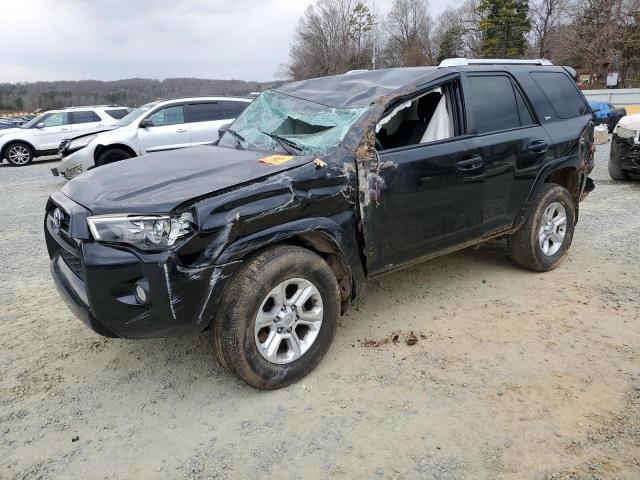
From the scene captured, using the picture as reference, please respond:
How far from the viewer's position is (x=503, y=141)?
3.92 meters

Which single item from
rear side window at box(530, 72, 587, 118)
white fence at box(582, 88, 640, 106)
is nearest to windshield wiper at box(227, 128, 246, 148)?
rear side window at box(530, 72, 587, 118)

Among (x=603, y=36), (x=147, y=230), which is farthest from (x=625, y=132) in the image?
(x=603, y=36)

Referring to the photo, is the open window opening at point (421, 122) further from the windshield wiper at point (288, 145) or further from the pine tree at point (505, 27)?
the pine tree at point (505, 27)

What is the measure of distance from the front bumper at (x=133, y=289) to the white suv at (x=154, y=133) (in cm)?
780

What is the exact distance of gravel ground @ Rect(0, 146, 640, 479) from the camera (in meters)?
2.38

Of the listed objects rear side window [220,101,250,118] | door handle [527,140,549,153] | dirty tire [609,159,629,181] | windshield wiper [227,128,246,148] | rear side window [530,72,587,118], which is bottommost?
dirty tire [609,159,629,181]

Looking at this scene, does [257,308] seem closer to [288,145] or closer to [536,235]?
[288,145]

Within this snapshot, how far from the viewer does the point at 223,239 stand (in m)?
2.56

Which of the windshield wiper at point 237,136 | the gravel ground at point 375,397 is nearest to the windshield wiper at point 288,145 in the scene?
the windshield wiper at point 237,136

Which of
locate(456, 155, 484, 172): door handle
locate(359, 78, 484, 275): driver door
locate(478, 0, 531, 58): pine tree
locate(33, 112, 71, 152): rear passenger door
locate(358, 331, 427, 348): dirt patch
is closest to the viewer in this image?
locate(359, 78, 484, 275): driver door

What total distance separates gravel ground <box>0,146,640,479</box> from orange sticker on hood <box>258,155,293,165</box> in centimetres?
132

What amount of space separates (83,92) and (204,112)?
274 feet

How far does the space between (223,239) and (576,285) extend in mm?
3287

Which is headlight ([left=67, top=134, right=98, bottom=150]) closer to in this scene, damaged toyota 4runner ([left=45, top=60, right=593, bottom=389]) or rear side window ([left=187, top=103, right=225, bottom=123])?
rear side window ([left=187, top=103, right=225, bottom=123])
